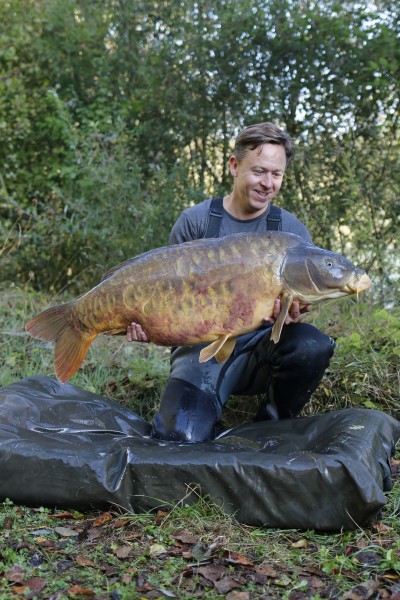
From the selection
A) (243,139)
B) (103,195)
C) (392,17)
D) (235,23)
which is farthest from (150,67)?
(243,139)

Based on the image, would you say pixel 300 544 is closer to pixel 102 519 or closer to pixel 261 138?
pixel 102 519

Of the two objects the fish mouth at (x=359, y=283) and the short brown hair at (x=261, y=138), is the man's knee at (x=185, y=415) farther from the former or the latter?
the short brown hair at (x=261, y=138)

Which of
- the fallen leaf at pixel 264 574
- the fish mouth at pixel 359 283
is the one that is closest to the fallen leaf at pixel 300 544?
the fallen leaf at pixel 264 574

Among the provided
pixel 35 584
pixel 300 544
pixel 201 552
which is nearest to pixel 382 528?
pixel 300 544

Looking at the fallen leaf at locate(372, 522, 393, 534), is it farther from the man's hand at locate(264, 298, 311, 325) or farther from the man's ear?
the man's ear

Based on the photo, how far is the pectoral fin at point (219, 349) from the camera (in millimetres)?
2518

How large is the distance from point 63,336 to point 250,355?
0.78 meters

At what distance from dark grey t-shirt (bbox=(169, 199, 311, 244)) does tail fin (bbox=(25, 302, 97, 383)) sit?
2.19 ft

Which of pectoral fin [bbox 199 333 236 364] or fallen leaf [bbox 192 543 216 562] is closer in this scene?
fallen leaf [bbox 192 543 216 562]

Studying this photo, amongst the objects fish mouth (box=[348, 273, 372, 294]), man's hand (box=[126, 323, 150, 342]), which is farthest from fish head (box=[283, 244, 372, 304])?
man's hand (box=[126, 323, 150, 342])

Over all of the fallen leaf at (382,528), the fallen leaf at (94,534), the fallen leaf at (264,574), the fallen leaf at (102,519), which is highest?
the fallen leaf at (382,528)

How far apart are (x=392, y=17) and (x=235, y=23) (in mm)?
1084

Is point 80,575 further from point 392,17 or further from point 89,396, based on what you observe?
point 392,17

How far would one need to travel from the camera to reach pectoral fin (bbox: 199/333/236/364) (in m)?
2.52
